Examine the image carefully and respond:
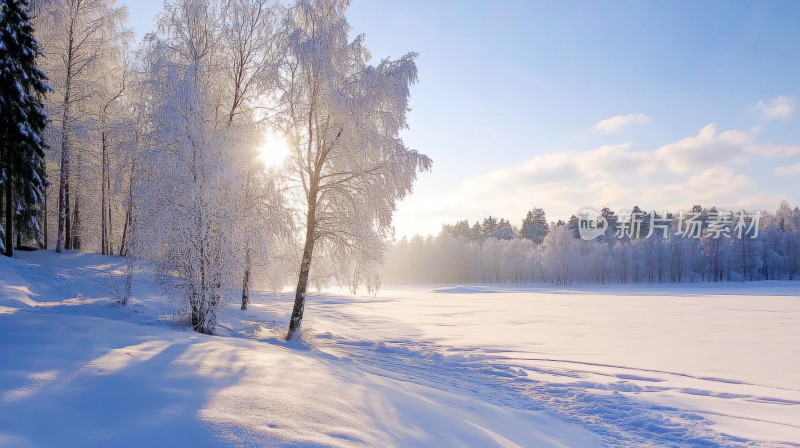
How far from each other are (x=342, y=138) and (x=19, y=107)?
1474cm

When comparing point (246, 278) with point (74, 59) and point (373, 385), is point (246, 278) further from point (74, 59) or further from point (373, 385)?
point (74, 59)

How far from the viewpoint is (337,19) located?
12766mm

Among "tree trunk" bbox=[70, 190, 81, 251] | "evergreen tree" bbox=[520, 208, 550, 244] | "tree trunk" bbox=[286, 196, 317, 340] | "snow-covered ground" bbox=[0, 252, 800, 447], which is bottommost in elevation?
"snow-covered ground" bbox=[0, 252, 800, 447]

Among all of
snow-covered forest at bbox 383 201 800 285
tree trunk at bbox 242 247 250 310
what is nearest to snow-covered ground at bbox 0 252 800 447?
tree trunk at bbox 242 247 250 310

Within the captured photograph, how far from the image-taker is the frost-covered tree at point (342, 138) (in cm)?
1210

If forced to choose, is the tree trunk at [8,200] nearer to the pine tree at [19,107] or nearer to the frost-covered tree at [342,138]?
the pine tree at [19,107]

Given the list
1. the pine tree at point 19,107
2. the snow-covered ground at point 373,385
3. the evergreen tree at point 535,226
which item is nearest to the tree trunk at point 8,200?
the pine tree at point 19,107

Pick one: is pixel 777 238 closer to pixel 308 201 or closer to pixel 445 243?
pixel 445 243

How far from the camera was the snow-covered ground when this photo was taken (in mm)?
3334

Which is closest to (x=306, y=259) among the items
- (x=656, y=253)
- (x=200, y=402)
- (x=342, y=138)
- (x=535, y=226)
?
(x=342, y=138)

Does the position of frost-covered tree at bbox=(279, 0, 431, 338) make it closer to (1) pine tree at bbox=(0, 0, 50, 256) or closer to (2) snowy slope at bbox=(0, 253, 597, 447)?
(2) snowy slope at bbox=(0, 253, 597, 447)

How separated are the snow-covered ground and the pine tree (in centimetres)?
514

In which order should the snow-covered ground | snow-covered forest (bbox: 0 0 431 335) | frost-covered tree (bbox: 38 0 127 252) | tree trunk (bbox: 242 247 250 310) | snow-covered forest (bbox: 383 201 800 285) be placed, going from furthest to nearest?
snow-covered forest (bbox: 383 201 800 285), frost-covered tree (bbox: 38 0 127 252), tree trunk (bbox: 242 247 250 310), snow-covered forest (bbox: 0 0 431 335), the snow-covered ground

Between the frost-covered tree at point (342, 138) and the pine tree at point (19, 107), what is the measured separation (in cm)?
1288
